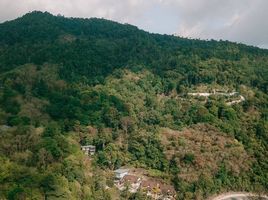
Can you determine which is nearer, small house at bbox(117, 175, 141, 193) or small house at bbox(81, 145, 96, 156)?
small house at bbox(117, 175, 141, 193)

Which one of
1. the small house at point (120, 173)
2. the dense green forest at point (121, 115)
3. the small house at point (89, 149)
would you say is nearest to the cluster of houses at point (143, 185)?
the small house at point (120, 173)

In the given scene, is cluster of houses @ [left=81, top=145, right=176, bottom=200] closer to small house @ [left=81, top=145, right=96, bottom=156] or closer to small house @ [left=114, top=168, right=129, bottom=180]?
small house @ [left=114, top=168, right=129, bottom=180]

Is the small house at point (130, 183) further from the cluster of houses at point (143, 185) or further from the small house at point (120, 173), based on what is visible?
the small house at point (120, 173)

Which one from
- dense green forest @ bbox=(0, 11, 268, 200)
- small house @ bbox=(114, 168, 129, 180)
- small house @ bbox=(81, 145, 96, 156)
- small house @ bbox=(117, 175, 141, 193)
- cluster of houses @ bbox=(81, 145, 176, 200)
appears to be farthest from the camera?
small house @ bbox=(81, 145, 96, 156)

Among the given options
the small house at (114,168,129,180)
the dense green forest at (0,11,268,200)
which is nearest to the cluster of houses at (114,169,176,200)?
the small house at (114,168,129,180)

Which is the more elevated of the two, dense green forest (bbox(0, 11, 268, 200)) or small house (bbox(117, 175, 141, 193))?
dense green forest (bbox(0, 11, 268, 200))

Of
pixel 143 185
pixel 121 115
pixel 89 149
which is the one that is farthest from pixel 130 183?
pixel 121 115

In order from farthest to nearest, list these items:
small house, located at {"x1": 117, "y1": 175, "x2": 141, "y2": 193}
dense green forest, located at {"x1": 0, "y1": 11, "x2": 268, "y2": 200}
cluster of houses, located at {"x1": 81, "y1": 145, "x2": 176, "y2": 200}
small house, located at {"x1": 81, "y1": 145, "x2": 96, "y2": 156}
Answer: small house, located at {"x1": 81, "y1": 145, "x2": 96, "y2": 156} → cluster of houses, located at {"x1": 81, "y1": 145, "x2": 176, "y2": 200} → small house, located at {"x1": 117, "y1": 175, "x2": 141, "y2": 193} → dense green forest, located at {"x1": 0, "y1": 11, "x2": 268, "y2": 200}
